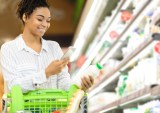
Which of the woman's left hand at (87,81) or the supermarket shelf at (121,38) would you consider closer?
the woman's left hand at (87,81)

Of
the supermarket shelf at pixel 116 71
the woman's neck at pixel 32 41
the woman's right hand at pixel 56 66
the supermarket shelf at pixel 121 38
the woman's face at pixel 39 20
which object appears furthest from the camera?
the supermarket shelf at pixel 121 38

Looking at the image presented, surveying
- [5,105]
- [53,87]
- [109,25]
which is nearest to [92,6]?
[109,25]

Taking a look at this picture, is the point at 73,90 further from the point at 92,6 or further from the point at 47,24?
the point at 92,6

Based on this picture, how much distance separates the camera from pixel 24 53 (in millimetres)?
2340

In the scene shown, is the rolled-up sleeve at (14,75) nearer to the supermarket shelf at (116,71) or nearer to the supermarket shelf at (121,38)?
the supermarket shelf at (116,71)

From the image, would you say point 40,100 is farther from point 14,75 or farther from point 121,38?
point 121,38

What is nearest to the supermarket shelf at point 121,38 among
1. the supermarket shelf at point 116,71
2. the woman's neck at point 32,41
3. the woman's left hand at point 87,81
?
the supermarket shelf at point 116,71

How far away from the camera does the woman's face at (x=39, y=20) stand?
228cm

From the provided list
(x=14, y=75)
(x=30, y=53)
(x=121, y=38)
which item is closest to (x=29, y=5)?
(x=30, y=53)

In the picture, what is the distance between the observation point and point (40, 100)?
7.20 ft

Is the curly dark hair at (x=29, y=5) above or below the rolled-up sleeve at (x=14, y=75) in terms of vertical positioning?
above

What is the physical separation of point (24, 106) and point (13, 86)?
0.35 ft

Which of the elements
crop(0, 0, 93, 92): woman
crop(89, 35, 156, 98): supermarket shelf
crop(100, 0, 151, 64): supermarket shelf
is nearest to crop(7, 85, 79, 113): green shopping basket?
crop(0, 0, 93, 92): woman

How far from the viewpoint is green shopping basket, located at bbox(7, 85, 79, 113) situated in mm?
2135
